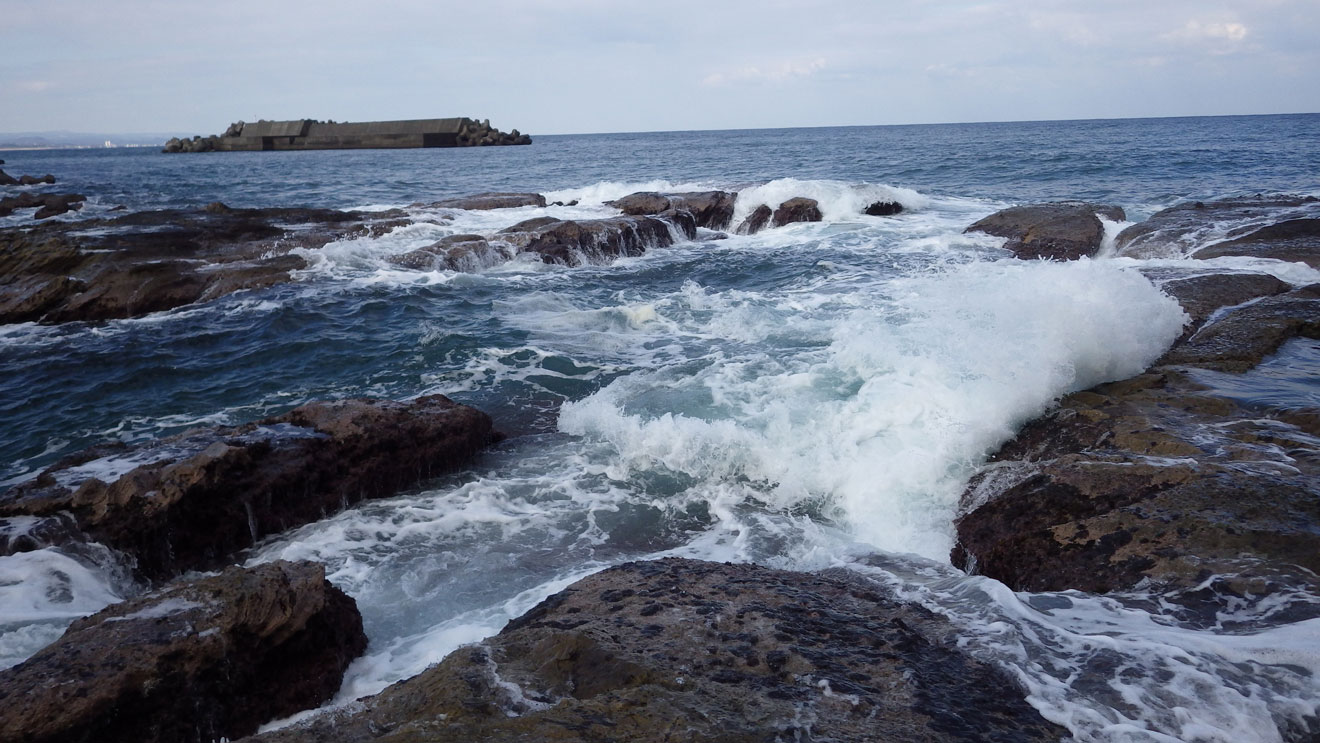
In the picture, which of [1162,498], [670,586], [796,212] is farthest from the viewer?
[796,212]

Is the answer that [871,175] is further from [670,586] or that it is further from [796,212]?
[670,586]

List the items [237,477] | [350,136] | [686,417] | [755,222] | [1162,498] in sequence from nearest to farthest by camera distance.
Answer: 1. [1162,498]
2. [237,477]
3. [686,417]
4. [755,222]
5. [350,136]

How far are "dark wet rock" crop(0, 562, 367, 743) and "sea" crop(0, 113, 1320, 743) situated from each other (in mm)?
321

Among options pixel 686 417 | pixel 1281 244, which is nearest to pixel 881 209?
pixel 1281 244

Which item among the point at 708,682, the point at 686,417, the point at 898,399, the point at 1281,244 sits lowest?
the point at 686,417

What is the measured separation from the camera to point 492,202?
69.4 ft

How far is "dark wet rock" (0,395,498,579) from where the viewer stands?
484 centimetres

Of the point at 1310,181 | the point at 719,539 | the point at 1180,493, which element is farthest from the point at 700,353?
the point at 1310,181

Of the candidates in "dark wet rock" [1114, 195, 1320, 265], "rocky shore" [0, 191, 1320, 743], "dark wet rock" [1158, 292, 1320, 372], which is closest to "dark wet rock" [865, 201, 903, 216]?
"dark wet rock" [1114, 195, 1320, 265]

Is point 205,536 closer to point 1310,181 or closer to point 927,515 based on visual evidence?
point 927,515

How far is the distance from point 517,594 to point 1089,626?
3.00m

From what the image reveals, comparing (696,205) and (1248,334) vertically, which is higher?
(696,205)

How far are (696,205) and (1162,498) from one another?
1623 centimetres

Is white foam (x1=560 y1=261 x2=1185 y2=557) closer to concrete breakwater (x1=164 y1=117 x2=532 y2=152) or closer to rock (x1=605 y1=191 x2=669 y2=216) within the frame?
rock (x1=605 y1=191 x2=669 y2=216)
